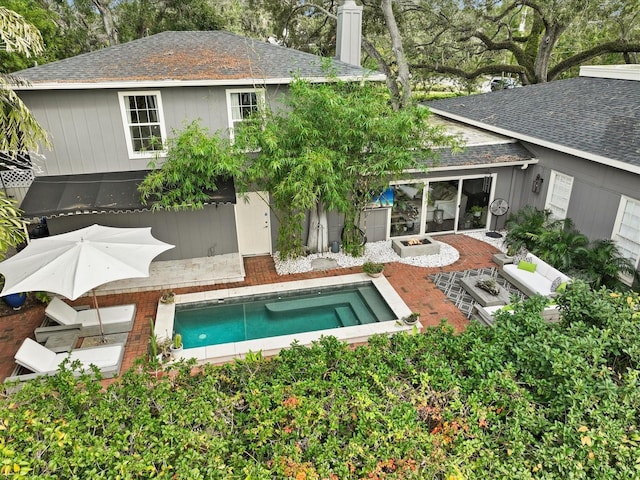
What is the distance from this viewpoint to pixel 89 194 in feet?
40.5

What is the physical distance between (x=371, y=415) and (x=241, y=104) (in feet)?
36.5

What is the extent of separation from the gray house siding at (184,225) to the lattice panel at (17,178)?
134 cm

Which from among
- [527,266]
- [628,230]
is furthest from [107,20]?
[628,230]

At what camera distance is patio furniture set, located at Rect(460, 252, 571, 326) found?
11.6 metres

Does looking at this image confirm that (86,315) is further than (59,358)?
Yes

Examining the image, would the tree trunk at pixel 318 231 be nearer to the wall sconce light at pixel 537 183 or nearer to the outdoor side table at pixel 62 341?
the outdoor side table at pixel 62 341

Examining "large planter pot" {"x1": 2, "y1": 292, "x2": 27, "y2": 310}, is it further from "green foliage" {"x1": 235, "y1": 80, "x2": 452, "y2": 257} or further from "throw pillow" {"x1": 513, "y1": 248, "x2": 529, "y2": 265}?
"throw pillow" {"x1": 513, "y1": 248, "x2": 529, "y2": 265}

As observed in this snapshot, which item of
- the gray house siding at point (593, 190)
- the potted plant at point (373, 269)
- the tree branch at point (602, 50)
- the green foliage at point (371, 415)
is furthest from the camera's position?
the tree branch at point (602, 50)

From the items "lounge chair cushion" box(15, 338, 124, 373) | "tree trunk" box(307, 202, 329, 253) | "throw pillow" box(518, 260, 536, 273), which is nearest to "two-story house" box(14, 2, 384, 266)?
"tree trunk" box(307, 202, 329, 253)

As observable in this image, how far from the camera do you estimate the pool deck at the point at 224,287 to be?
437 inches

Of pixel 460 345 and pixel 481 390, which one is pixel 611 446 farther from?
pixel 460 345

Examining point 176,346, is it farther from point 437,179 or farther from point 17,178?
point 437,179

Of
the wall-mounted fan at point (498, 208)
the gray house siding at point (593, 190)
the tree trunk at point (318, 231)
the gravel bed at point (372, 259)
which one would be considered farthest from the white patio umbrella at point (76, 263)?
Answer: the gray house siding at point (593, 190)

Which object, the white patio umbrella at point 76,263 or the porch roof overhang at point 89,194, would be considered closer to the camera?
the white patio umbrella at point 76,263
